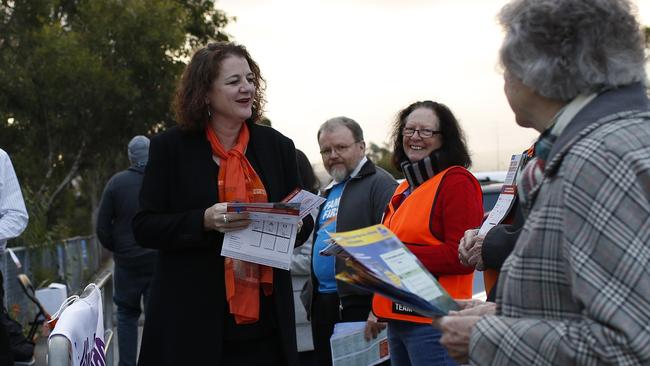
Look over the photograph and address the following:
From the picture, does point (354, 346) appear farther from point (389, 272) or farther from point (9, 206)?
point (389, 272)

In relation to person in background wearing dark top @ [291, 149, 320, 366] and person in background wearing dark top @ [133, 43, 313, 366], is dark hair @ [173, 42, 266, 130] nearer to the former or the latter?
person in background wearing dark top @ [133, 43, 313, 366]

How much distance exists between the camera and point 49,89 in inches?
834

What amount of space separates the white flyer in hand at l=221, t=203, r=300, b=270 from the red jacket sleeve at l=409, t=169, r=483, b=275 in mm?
782

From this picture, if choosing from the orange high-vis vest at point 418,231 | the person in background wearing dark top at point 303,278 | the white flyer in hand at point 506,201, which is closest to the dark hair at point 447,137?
the orange high-vis vest at point 418,231

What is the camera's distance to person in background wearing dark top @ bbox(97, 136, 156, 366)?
789 centimetres

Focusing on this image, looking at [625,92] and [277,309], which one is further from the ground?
[625,92]

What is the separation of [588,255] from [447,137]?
2726 millimetres

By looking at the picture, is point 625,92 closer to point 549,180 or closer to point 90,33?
point 549,180

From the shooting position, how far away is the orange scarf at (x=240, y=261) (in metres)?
3.55

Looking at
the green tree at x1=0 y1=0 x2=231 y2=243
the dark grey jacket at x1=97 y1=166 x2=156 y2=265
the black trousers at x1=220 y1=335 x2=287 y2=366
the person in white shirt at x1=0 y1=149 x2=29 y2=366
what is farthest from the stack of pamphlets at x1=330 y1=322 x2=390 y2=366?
the green tree at x1=0 y1=0 x2=231 y2=243

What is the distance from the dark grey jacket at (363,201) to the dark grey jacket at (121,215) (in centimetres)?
290

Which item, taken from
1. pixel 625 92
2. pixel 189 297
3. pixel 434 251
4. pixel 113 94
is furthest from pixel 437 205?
pixel 113 94

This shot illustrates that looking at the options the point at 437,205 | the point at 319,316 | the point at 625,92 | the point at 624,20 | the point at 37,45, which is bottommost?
the point at 319,316

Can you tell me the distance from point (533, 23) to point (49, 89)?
2039 centimetres
